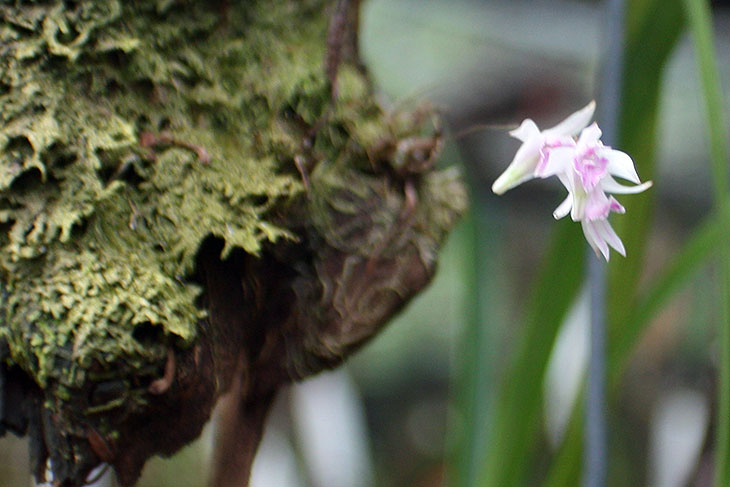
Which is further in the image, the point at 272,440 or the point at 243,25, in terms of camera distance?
the point at 272,440

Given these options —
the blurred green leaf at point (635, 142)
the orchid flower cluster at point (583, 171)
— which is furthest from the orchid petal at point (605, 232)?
the blurred green leaf at point (635, 142)

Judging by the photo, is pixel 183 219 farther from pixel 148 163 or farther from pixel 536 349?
pixel 536 349

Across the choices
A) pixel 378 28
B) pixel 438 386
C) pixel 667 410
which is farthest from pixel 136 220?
pixel 438 386

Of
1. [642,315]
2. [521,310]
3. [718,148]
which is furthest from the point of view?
[521,310]

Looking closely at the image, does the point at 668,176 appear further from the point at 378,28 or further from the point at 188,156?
the point at 188,156

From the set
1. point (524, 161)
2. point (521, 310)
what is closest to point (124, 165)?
point (524, 161)

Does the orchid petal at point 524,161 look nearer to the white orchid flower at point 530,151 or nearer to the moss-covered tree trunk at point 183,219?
the white orchid flower at point 530,151

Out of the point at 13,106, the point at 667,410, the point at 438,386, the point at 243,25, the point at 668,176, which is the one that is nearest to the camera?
the point at 13,106
